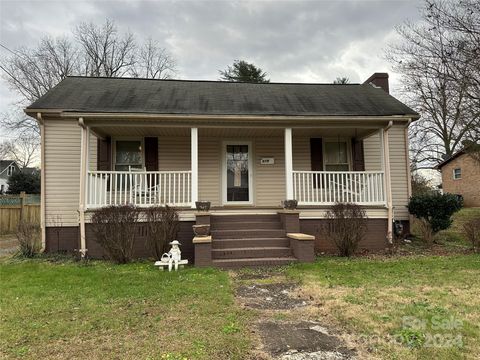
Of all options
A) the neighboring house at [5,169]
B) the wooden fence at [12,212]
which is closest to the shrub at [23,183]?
the wooden fence at [12,212]

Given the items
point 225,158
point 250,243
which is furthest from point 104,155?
point 250,243

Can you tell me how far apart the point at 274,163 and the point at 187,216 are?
3363mm

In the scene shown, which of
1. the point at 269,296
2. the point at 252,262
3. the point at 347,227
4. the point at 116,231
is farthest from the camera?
the point at 347,227

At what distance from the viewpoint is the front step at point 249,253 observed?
6.77m

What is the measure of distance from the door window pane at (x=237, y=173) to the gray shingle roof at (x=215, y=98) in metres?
1.43

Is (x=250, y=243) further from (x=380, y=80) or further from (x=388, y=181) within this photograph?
(x=380, y=80)

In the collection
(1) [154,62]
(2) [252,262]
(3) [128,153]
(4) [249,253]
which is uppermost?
(1) [154,62]

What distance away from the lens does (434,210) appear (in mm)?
8641

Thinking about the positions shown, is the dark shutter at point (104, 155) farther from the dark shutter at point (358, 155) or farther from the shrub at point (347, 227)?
the dark shutter at point (358, 155)

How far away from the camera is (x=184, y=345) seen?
3002mm

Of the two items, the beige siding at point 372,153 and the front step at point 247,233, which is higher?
the beige siding at point 372,153

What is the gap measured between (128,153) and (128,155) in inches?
2.3

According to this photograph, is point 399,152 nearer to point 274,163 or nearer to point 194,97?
point 274,163

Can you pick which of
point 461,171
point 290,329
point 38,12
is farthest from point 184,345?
point 461,171
